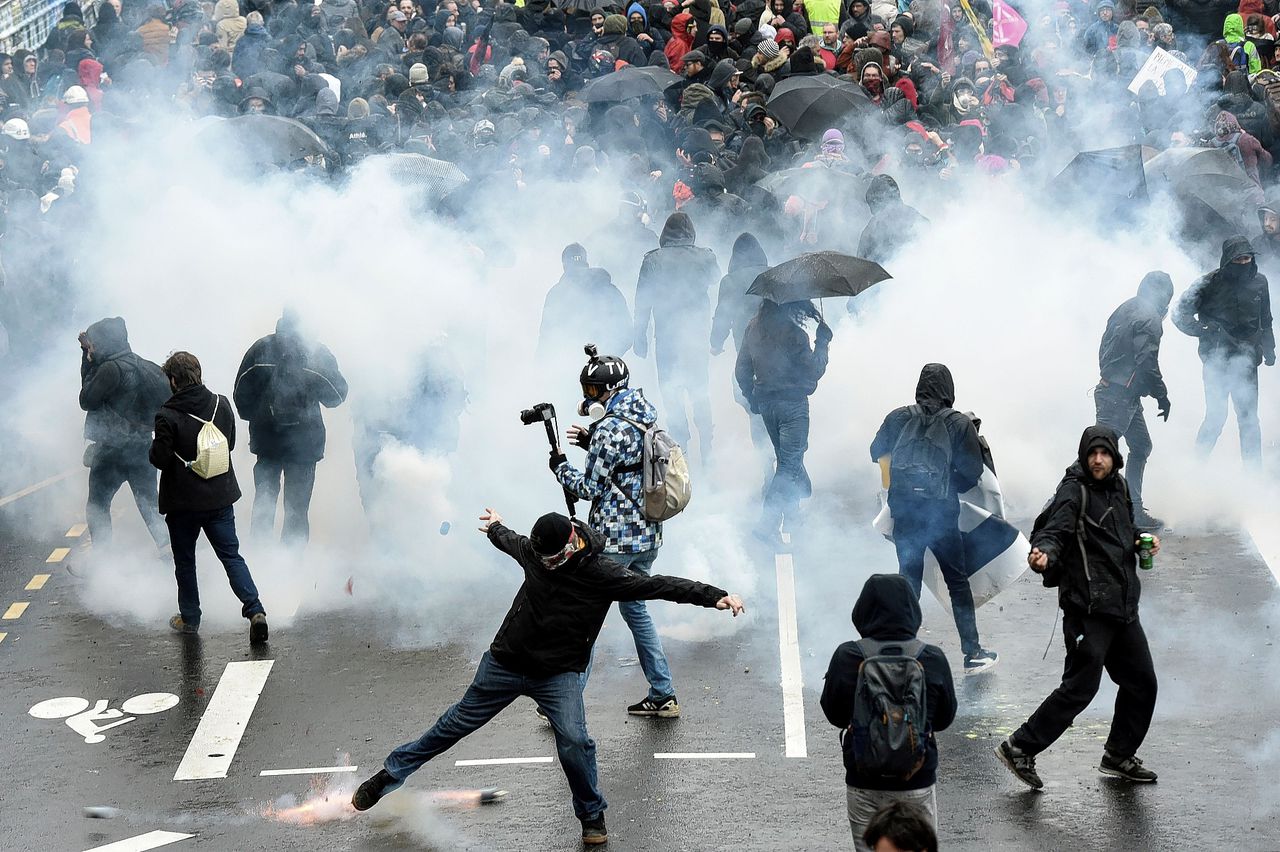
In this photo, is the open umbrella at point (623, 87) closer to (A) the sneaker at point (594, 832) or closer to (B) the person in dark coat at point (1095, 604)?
(B) the person in dark coat at point (1095, 604)

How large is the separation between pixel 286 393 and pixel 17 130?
8.19 metres

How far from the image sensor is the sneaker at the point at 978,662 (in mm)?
8977

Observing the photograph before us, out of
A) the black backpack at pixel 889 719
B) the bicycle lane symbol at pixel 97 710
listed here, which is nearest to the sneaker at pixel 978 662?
the black backpack at pixel 889 719

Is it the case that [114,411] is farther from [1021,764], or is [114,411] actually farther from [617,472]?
[1021,764]

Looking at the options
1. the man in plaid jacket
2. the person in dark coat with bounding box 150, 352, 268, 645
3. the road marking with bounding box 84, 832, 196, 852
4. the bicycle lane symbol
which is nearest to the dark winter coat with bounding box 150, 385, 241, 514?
the person in dark coat with bounding box 150, 352, 268, 645

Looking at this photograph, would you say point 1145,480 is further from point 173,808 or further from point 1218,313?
point 173,808

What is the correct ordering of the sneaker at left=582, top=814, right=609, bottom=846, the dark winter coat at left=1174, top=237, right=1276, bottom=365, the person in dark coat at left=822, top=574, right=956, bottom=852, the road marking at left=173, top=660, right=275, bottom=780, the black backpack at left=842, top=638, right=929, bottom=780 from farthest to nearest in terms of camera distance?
the dark winter coat at left=1174, top=237, right=1276, bottom=365, the road marking at left=173, top=660, right=275, bottom=780, the sneaker at left=582, top=814, right=609, bottom=846, the person in dark coat at left=822, top=574, right=956, bottom=852, the black backpack at left=842, top=638, right=929, bottom=780

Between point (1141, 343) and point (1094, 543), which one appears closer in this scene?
point (1094, 543)

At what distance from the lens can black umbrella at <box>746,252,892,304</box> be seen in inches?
444

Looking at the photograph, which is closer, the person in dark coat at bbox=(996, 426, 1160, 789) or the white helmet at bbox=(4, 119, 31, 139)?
the person in dark coat at bbox=(996, 426, 1160, 789)

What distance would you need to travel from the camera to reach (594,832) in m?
7.09

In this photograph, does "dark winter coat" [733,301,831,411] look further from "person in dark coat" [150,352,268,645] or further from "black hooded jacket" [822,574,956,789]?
"black hooded jacket" [822,574,956,789]

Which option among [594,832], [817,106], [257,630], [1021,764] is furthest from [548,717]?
[817,106]

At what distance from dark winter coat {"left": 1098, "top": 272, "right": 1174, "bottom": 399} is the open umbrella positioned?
7.61 m
